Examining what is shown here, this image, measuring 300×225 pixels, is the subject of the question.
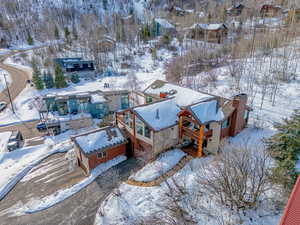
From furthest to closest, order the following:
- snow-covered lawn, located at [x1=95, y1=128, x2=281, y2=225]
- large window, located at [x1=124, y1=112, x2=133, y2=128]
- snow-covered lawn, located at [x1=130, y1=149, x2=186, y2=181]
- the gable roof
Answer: large window, located at [x1=124, y1=112, x2=133, y2=128] < the gable roof < snow-covered lawn, located at [x1=130, y1=149, x2=186, y2=181] < snow-covered lawn, located at [x1=95, y1=128, x2=281, y2=225]

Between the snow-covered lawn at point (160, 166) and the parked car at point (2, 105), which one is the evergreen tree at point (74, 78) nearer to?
the parked car at point (2, 105)

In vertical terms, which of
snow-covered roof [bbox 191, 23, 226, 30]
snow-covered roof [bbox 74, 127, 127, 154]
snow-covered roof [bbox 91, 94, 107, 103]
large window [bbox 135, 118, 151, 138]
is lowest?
snow-covered roof [bbox 74, 127, 127, 154]

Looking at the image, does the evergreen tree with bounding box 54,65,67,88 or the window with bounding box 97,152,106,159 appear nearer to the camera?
the window with bounding box 97,152,106,159

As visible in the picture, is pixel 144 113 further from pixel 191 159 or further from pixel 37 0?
pixel 37 0

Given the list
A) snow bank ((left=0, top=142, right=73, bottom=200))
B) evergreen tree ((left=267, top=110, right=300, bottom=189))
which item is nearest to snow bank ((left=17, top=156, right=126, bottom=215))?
snow bank ((left=0, top=142, right=73, bottom=200))

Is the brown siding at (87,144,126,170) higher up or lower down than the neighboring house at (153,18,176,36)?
lower down

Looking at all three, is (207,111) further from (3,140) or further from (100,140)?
(3,140)

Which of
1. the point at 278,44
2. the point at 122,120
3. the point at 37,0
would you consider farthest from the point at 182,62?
the point at 37,0

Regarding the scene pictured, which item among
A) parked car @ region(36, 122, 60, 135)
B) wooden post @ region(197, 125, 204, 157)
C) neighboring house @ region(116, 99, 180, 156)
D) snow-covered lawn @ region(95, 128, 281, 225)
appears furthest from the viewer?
parked car @ region(36, 122, 60, 135)

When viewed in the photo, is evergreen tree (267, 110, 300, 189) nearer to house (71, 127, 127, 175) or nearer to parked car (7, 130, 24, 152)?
house (71, 127, 127, 175)
